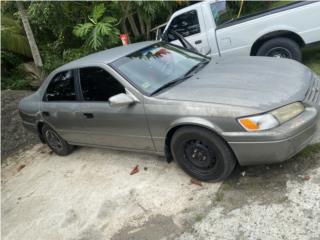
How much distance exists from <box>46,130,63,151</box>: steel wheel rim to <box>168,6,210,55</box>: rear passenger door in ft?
10.3

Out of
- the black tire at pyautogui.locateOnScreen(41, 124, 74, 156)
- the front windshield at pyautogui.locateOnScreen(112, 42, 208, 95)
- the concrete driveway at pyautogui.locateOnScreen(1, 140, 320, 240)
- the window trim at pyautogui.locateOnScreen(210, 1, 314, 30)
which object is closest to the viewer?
the concrete driveway at pyautogui.locateOnScreen(1, 140, 320, 240)

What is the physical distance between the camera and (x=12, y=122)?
8.11m

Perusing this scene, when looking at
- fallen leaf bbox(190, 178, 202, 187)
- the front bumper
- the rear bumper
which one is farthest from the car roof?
the front bumper

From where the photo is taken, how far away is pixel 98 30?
923 cm

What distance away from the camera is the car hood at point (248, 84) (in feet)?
11.9

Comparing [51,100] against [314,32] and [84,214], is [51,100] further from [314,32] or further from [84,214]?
[314,32]

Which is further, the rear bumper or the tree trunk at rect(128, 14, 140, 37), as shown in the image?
the tree trunk at rect(128, 14, 140, 37)

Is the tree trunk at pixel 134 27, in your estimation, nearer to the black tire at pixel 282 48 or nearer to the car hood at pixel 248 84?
the black tire at pixel 282 48

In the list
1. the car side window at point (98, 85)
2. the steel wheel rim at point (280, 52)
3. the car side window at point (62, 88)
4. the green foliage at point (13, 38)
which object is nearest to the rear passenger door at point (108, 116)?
the car side window at point (98, 85)

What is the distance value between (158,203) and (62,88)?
93.9 inches

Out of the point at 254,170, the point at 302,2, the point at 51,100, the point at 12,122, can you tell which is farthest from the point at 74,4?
the point at 254,170

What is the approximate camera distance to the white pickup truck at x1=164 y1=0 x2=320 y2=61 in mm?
6316

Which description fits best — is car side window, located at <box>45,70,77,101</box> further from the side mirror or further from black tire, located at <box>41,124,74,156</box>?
the side mirror

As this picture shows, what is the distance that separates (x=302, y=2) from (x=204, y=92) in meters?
3.61
